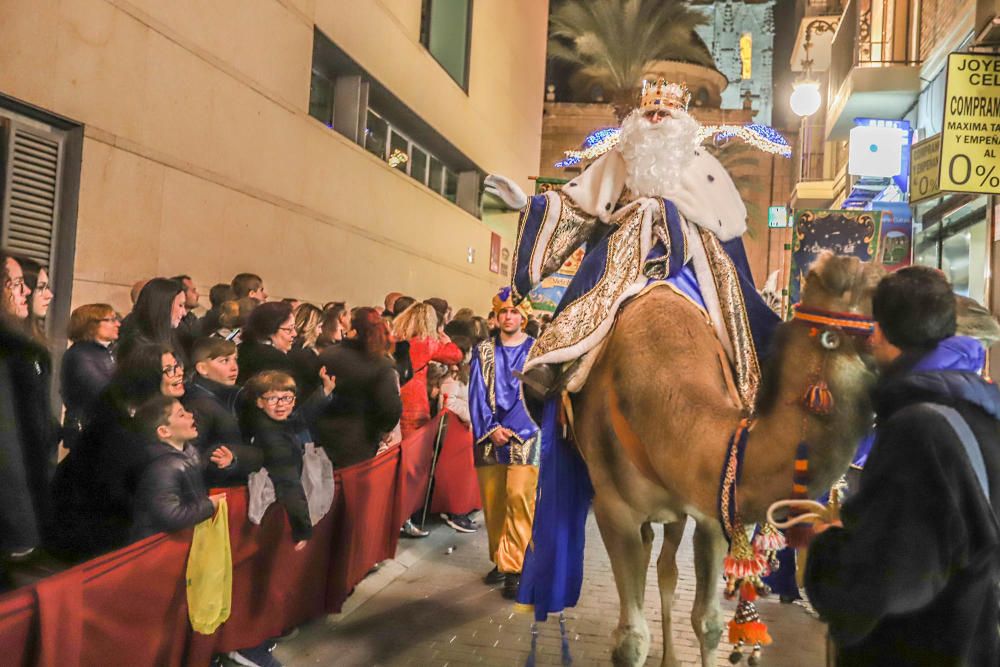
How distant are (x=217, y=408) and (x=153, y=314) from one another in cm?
113

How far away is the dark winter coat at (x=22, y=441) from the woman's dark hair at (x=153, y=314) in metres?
1.09

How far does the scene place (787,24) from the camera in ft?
190

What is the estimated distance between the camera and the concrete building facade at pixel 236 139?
268 inches

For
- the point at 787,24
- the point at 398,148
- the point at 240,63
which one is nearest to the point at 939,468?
the point at 240,63

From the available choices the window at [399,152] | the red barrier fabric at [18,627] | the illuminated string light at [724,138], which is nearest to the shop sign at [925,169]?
the illuminated string light at [724,138]

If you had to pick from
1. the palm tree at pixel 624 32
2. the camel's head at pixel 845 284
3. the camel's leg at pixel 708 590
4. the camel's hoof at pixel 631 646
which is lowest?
the camel's hoof at pixel 631 646

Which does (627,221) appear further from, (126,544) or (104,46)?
(104,46)

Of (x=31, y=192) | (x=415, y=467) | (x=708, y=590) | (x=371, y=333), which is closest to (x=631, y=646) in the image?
(x=708, y=590)

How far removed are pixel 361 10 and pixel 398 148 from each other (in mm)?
3715

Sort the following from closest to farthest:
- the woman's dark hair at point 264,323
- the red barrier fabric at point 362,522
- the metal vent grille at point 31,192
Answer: the woman's dark hair at point 264,323
the red barrier fabric at point 362,522
the metal vent grille at point 31,192

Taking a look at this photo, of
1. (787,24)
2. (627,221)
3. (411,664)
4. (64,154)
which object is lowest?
(411,664)

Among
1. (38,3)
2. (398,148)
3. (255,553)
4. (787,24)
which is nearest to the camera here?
(255,553)

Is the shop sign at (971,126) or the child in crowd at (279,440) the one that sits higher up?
the shop sign at (971,126)

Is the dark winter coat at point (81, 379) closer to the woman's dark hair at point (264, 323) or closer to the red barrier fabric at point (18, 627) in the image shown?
the woman's dark hair at point (264, 323)
